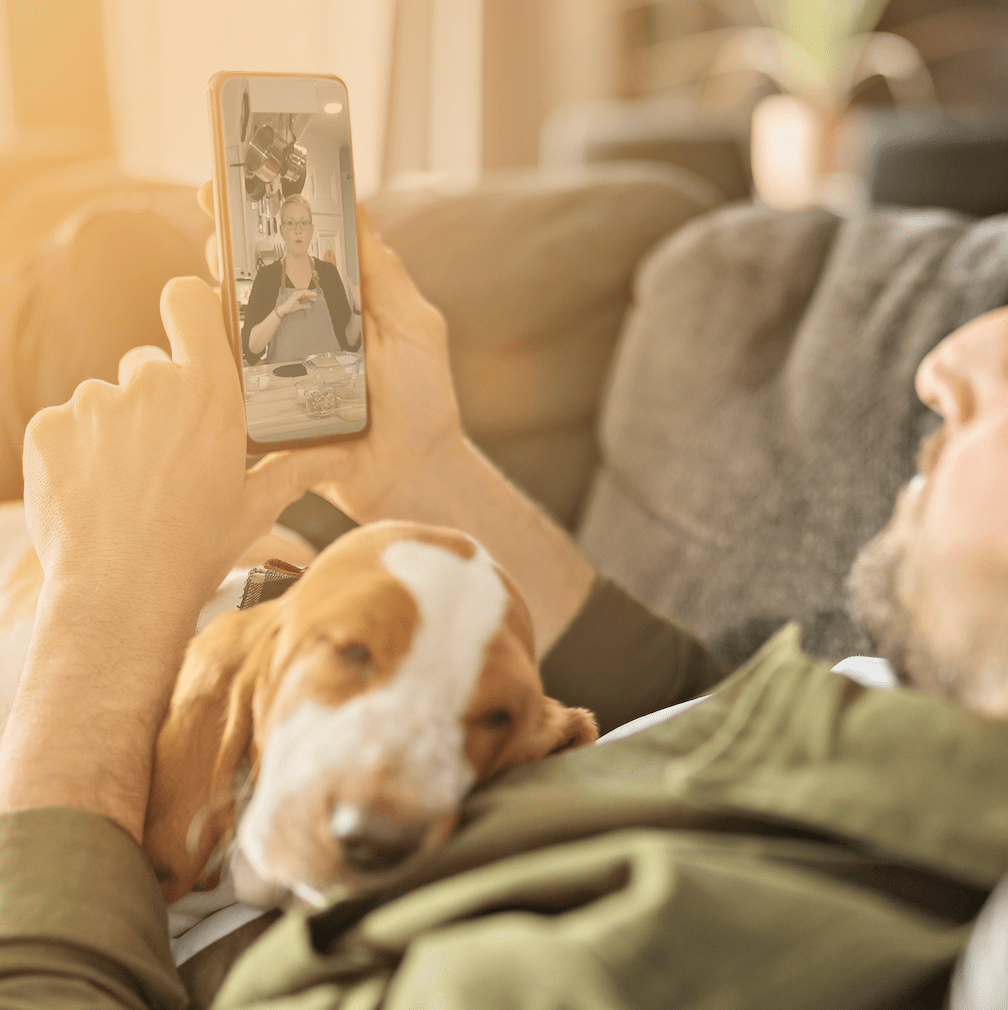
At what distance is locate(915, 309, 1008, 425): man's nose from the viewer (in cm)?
45

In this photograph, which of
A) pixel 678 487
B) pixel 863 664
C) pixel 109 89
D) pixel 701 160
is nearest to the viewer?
pixel 863 664

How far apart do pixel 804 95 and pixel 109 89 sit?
8.04ft

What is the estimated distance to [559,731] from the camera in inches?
17.5

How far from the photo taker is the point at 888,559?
0.44 m

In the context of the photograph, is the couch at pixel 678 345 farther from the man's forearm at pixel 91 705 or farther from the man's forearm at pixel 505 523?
the man's forearm at pixel 91 705

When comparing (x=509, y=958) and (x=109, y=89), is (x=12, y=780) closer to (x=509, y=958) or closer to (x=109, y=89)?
(x=509, y=958)

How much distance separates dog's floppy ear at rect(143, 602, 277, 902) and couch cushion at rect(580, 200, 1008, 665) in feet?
1.43

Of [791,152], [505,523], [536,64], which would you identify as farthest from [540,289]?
[536,64]

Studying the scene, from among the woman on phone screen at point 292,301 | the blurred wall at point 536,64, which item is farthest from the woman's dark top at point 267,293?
the blurred wall at point 536,64

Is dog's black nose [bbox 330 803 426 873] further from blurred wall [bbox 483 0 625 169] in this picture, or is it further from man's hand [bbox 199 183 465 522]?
blurred wall [bbox 483 0 625 169]

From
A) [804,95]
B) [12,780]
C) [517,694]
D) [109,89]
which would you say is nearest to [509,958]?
[517,694]

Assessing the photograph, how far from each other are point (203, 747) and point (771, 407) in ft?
2.13

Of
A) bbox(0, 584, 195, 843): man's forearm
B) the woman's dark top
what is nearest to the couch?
the woman's dark top

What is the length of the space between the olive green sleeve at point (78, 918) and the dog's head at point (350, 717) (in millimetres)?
21
